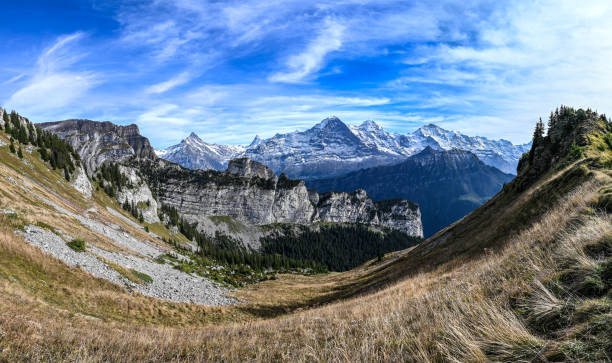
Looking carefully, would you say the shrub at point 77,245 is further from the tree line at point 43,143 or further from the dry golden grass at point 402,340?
the tree line at point 43,143

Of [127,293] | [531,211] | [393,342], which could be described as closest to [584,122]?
[531,211]

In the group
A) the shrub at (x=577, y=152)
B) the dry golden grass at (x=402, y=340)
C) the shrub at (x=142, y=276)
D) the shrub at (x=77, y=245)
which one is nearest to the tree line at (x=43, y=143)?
the shrub at (x=77, y=245)

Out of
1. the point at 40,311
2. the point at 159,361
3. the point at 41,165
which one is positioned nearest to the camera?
the point at 159,361

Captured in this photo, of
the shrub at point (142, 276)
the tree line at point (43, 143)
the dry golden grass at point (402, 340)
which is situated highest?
the tree line at point (43, 143)

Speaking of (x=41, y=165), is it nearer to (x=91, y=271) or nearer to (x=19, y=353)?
(x=91, y=271)

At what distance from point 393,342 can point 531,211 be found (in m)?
31.0

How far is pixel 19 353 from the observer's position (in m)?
5.81

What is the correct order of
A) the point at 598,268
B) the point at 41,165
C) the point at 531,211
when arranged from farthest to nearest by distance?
the point at 41,165, the point at 531,211, the point at 598,268

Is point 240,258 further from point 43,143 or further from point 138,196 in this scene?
point 43,143

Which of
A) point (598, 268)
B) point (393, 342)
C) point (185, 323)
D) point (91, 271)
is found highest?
point (598, 268)

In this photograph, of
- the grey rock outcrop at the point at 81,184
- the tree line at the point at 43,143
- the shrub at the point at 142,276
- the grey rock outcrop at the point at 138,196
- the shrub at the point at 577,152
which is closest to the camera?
the shrub at the point at 142,276

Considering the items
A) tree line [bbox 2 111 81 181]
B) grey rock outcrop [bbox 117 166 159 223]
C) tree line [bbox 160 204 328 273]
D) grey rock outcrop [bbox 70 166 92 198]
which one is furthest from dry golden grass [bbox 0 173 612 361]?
grey rock outcrop [bbox 117 166 159 223]

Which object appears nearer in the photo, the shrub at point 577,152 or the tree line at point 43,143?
the shrub at point 577,152

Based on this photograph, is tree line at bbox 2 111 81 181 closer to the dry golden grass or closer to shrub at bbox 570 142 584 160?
the dry golden grass
